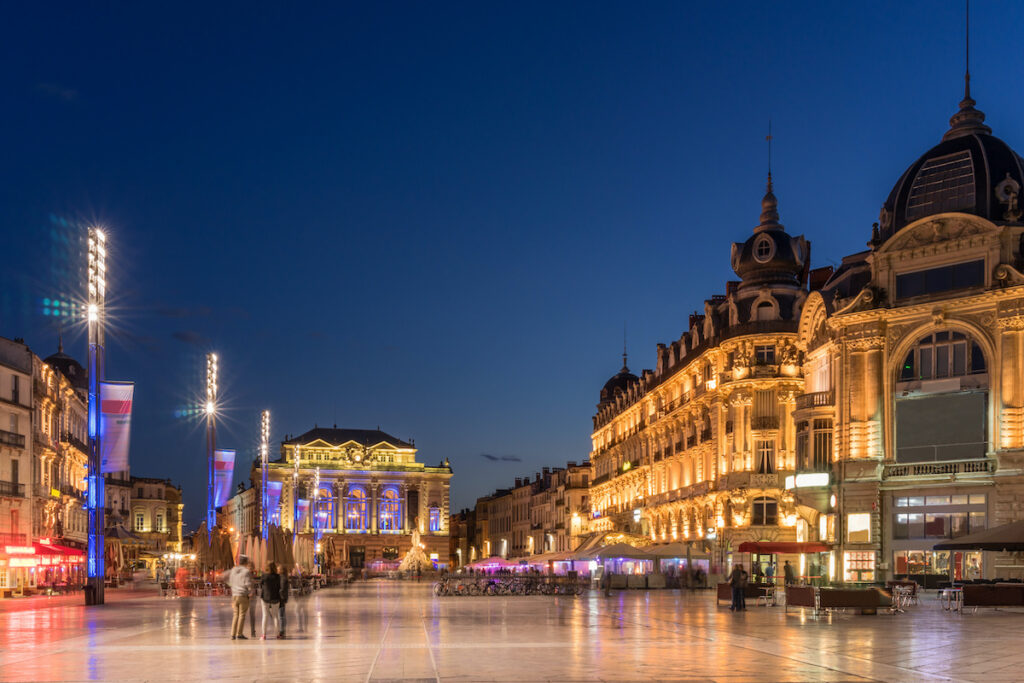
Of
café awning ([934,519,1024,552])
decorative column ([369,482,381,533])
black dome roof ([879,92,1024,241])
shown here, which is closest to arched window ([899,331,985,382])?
black dome roof ([879,92,1024,241])

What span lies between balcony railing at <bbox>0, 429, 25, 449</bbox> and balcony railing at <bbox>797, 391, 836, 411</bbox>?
→ 37.1 m

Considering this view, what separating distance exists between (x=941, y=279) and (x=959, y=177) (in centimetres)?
435

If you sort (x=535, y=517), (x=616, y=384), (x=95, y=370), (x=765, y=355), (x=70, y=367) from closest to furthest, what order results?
1. (x=95, y=370)
2. (x=765, y=355)
3. (x=70, y=367)
4. (x=616, y=384)
5. (x=535, y=517)

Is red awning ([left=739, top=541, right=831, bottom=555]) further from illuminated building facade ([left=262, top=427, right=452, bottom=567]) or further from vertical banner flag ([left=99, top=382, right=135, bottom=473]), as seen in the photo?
illuminated building facade ([left=262, top=427, right=452, bottom=567])

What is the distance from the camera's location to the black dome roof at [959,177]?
47.9 metres

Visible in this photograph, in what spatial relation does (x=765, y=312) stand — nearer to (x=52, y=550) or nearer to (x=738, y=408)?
(x=738, y=408)

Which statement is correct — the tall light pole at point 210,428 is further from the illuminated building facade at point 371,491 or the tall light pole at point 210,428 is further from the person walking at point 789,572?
the illuminated building facade at point 371,491

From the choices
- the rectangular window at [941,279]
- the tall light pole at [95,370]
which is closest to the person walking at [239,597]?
the tall light pole at [95,370]

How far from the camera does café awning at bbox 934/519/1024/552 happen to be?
116ft

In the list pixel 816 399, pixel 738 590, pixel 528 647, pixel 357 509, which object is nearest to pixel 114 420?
A: pixel 738 590

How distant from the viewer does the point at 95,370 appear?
3747cm

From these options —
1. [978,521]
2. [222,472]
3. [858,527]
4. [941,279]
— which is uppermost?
[941,279]

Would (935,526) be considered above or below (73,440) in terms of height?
below

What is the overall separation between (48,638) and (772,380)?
153 ft
